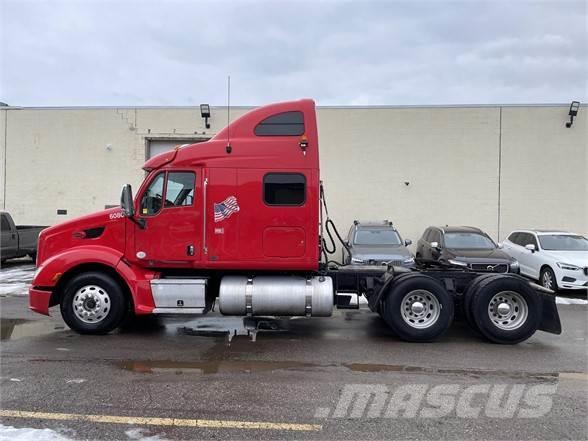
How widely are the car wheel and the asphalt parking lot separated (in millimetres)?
4373

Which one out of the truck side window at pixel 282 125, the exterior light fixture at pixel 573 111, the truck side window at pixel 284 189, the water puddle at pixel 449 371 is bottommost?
the water puddle at pixel 449 371

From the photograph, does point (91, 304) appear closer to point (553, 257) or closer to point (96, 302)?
point (96, 302)

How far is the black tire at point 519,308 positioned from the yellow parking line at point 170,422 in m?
3.84

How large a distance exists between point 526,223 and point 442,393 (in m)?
14.4

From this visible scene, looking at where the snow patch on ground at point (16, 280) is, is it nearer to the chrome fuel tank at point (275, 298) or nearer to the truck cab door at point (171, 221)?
the truck cab door at point (171, 221)

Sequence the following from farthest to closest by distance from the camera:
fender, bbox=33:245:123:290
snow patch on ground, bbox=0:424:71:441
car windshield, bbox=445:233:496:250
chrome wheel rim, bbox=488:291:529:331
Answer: car windshield, bbox=445:233:496:250 < fender, bbox=33:245:123:290 < chrome wheel rim, bbox=488:291:529:331 < snow patch on ground, bbox=0:424:71:441

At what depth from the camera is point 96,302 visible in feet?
23.2

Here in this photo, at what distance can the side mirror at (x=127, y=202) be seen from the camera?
276 inches

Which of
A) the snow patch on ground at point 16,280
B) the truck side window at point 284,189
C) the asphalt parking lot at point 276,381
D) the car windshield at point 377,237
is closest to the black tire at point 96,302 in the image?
the asphalt parking lot at point 276,381

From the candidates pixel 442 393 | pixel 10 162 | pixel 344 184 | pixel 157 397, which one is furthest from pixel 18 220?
pixel 442 393

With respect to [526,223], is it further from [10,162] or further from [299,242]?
[10,162]

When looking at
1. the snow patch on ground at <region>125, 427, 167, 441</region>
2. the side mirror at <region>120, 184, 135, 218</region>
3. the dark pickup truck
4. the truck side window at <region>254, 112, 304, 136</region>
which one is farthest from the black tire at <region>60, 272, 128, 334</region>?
the dark pickup truck

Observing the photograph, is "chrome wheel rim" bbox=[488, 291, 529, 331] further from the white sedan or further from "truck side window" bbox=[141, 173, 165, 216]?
the white sedan

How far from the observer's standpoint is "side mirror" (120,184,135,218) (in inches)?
276
